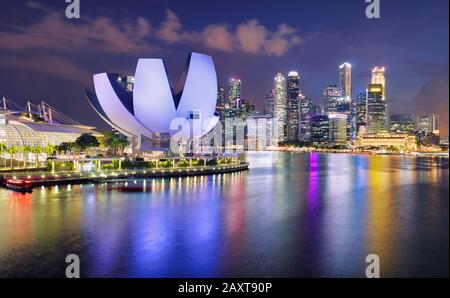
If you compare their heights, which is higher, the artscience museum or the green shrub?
the artscience museum

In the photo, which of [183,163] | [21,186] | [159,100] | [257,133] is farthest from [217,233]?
[257,133]

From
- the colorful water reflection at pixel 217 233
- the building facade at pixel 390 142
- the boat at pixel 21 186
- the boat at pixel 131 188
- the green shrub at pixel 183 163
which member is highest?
the building facade at pixel 390 142

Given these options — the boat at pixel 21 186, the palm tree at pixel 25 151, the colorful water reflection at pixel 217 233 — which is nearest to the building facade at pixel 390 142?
the palm tree at pixel 25 151

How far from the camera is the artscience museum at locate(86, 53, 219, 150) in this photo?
22345 mm

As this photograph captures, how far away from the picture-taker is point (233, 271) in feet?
22.4

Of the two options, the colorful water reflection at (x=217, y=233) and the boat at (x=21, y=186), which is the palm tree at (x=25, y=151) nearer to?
the boat at (x=21, y=186)

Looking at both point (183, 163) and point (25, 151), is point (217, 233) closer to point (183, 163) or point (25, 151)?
point (183, 163)

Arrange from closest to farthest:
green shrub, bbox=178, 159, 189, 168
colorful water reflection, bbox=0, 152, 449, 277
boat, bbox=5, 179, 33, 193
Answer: colorful water reflection, bbox=0, 152, 449, 277 → boat, bbox=5, 179, 33, 193 → green shrub, bbox=178, 159, 189, 168

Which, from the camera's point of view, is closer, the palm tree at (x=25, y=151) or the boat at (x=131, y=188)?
the boat at (x=131, y=188)

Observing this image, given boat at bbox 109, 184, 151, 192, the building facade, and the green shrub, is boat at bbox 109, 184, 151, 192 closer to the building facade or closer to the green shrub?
the green shrub

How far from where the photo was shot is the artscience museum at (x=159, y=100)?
73.3 ft

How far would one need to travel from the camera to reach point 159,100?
22750 millimetres

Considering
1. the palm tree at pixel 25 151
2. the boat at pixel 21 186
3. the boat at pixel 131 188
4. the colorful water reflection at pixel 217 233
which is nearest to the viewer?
the colorful water reflection at pixel 217 233

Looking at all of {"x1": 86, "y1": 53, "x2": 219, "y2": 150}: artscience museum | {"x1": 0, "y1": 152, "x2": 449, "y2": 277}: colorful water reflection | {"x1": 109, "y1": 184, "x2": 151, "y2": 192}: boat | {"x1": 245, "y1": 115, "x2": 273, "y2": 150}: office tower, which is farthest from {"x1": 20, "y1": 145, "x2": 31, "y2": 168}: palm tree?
{"x1": 245, "y1": 115, "x2": 273, "y2": 150}: office tower
